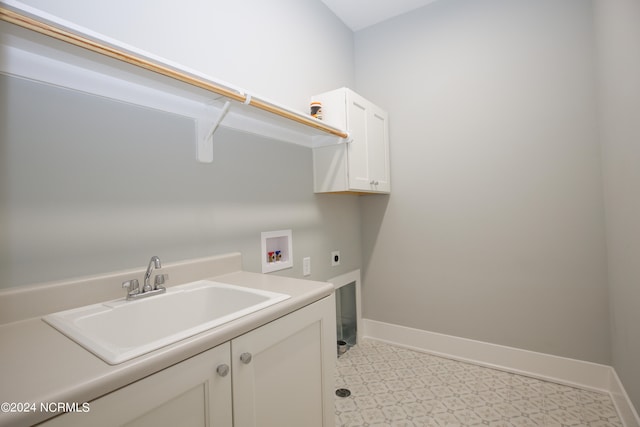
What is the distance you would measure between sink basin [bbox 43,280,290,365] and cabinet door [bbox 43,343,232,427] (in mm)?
65

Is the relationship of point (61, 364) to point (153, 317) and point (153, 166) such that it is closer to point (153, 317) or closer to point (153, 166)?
point (153, 317)

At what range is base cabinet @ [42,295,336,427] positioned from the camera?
569mm

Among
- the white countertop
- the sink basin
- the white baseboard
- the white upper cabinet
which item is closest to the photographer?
the white countertop

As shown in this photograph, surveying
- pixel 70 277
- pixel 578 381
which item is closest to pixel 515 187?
pixel 578 381

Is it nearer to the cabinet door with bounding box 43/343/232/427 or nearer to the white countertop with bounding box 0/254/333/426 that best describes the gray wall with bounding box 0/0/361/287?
the white countertop with bounding box 0/254/333/426

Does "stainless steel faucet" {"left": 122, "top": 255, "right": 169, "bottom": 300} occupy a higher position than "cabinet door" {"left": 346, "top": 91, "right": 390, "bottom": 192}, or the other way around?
"cabinet door" {"left": 346, "top": 91, "right": 390, "bottom": 192}

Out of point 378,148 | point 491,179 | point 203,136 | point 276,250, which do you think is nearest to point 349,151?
point 378,148

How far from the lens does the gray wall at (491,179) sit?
179 cm

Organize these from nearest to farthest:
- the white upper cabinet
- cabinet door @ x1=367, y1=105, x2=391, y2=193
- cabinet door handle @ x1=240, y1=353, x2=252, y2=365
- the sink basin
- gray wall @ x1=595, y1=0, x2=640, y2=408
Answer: the sink basin, cabinet door handle @ x1=240, y1=353, x2=252, y2=365, gray wall @ x1=595, y1=0, x2=640, y2=408, the white upper cabinet, cabinet door @ x1=367, y1=105, x2=391, y2=193

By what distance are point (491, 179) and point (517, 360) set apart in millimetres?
1276

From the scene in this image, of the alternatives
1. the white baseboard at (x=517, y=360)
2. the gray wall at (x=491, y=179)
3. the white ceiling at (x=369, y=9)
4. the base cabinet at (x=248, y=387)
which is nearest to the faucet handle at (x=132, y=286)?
the base cabinet at (x=248, y=387)

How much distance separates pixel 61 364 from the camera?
58 cm

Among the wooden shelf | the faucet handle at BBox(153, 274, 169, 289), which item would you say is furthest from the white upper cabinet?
the faucet handle at BBox(153, 274, 169, 289)

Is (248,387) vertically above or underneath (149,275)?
underneath
